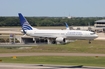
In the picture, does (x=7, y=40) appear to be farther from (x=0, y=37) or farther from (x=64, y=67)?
(x=64, y=67)

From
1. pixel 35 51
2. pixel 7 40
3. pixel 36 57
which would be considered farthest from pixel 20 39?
pixel 36 57

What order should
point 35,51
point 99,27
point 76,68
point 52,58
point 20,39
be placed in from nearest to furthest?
point 76,68, point 52,58, point 35,51, point 20,39, point 99,27

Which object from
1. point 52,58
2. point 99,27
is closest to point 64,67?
point 52,58

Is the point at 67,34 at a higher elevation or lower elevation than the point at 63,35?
higher

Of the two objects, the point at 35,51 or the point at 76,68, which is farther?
the point at 35,51

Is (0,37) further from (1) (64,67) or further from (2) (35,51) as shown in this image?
(1) (64,67)

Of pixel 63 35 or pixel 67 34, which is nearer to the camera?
pixel 67 34

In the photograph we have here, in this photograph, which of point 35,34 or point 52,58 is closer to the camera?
point 52,58

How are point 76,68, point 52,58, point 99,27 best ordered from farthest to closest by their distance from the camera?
point 99,27 → point 52,58 → point 76,68

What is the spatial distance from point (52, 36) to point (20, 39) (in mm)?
14356

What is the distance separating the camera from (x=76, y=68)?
41.6 meters

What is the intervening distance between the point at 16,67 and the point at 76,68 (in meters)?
6.72

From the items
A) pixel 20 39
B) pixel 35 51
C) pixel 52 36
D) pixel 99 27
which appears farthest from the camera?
pixel 99 27

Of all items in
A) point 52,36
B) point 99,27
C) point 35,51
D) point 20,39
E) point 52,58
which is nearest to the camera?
point 52,58
